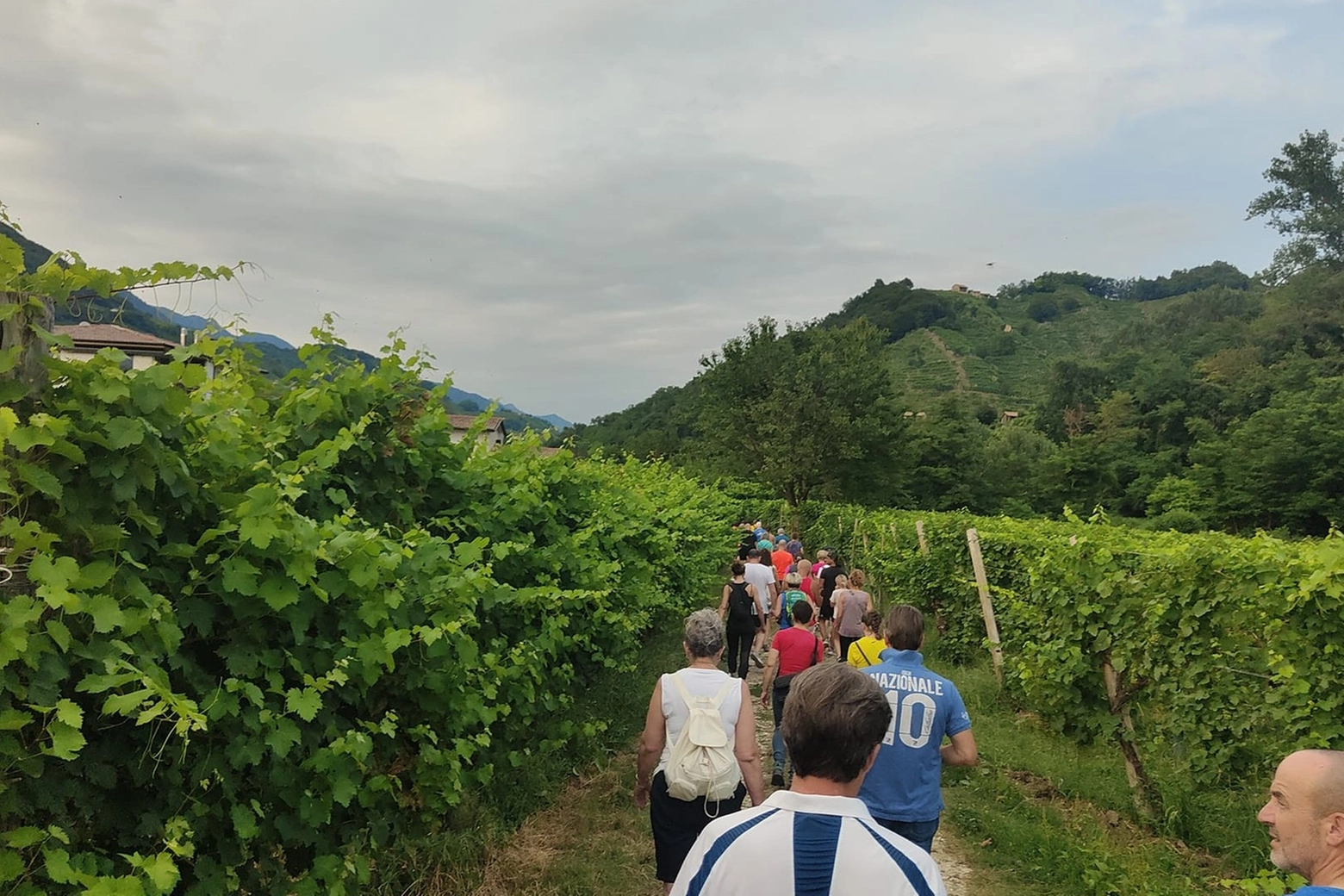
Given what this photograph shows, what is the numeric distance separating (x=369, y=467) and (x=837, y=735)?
348cm

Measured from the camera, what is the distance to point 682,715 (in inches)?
163

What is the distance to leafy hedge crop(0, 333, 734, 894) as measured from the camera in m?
2.04

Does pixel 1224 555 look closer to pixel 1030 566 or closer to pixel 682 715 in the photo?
pixel 1030 566

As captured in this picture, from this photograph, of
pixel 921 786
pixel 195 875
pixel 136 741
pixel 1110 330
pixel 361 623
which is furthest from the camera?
pixel 1110 330

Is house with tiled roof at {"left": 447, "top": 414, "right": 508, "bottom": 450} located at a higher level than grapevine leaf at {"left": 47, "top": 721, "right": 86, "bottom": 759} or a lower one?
higher

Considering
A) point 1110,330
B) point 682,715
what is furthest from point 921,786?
point 1110,330

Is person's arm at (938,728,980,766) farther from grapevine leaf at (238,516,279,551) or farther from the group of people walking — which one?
grapevine leaf at (238,516,279,551)

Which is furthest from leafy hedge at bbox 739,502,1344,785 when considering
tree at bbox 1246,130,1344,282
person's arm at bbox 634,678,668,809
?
tree at bbox 1246,130,1344,282

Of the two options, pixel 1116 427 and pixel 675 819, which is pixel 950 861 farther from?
pixel 1116 427

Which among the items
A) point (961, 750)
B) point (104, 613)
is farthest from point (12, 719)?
point (961, 750)

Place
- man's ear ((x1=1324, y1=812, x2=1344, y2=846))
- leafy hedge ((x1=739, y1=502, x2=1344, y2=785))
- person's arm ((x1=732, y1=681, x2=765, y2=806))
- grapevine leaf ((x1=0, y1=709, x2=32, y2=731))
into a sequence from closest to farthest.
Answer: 1. grapevine leaf ((x1=0, y1=709, x2=32, y2=731))
2. man's ear ((x1=1324, y1=812, x2=1344, y2=846))
3. person's arm ((x1=732, y1=681, x2=765, y2=806))
4. leafy hedge ((x1=739, y1=502, x2=1344, y2=785))

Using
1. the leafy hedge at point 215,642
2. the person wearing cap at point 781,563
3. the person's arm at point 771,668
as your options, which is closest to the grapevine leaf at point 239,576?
the leafy hedge at point 215,642

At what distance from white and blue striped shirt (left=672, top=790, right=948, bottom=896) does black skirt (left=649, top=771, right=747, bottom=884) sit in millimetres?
2204

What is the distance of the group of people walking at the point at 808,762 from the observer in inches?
77.8
